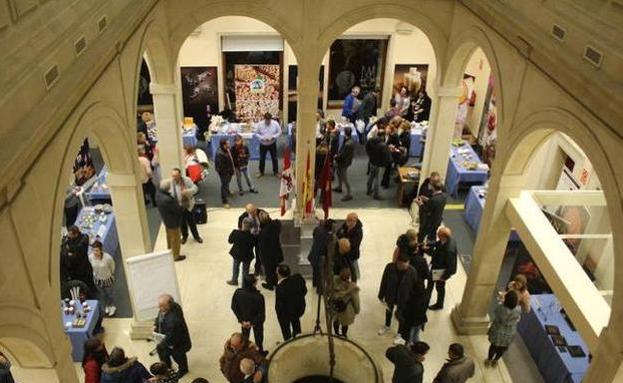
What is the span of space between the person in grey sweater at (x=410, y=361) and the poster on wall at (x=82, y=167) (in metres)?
7.67

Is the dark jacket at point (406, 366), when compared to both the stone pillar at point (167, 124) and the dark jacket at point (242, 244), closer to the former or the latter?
the dark jacket at point (242, 244)

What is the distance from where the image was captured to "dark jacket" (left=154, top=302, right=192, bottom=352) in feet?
24.3

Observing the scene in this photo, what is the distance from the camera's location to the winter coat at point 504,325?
780 centimetres

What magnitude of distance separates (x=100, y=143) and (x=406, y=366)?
15.5 ft

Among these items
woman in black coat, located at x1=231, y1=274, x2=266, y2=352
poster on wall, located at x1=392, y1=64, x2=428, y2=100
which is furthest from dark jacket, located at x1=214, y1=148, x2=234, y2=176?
poster on wall, located at x1=392, y1=64, x2=428, y2=100

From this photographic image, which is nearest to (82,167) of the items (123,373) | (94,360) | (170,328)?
(170,328)

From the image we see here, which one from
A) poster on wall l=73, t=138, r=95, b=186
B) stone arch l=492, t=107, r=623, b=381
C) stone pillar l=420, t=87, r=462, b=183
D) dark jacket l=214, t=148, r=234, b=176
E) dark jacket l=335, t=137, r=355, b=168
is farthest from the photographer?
dark jacket l=335, t=137, r=355, b=168

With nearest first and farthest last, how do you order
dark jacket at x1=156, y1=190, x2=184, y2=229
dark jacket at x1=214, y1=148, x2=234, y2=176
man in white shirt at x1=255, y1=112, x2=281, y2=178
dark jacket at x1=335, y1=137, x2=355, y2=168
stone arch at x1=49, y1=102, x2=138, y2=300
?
stone arch at x1=49, y1=102, x2=138, y2=300 → dark jacket at x1=156, y1=190, x2=184, y2=229 → dark jacket at x1=214, y1=148, x2=234, y2=176 → dark jacket at x1=335, y1=137, x2=355, y2=168 → man in white shirt at x1=255, y1=112, x2=281, y2=178

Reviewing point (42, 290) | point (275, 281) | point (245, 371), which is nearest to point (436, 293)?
point (275, 281)

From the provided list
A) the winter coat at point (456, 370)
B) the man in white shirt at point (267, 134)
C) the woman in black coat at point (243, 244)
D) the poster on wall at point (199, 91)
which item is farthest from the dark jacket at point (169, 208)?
the poster on wall at point (199, 91)

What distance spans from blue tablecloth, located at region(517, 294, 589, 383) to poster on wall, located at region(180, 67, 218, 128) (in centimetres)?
975

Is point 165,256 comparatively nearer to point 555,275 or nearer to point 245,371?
point 245,371

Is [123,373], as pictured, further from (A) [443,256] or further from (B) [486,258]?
(B) [486,258]

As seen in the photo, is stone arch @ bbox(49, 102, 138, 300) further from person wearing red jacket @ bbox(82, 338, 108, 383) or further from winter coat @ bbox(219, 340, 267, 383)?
winter coat @ bbox(219, 340, 267, 383)
